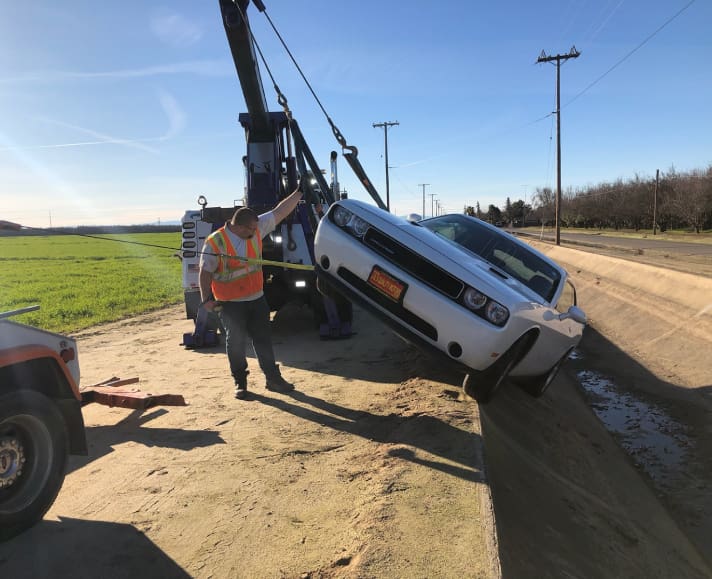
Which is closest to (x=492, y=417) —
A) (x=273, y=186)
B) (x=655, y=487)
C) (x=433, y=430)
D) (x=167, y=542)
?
(x=433, y=430)

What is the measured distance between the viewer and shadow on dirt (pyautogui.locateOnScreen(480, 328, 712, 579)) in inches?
109

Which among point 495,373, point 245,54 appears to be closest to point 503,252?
point 495,373

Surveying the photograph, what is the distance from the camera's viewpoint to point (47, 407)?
2830 millimetres

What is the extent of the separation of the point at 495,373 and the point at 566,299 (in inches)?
72.5

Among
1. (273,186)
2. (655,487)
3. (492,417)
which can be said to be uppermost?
(273,186)

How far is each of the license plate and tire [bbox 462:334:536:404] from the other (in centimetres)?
86

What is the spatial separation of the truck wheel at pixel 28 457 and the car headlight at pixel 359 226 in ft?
8.59

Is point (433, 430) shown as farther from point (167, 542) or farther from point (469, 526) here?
point (167, 542)

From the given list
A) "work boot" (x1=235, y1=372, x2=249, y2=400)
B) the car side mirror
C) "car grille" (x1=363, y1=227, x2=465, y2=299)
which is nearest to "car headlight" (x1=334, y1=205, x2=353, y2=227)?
"car grille" (x1=363, y1=227, x2=465, y2=299)

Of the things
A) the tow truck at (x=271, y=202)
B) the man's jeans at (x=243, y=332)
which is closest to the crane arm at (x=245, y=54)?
the tow truck at (x=271, y=202)

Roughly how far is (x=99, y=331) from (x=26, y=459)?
7762 mm

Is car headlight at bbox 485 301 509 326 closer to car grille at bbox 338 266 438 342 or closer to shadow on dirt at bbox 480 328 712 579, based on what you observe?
car grille at bbox 338 266 438 342

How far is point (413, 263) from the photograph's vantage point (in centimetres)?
405

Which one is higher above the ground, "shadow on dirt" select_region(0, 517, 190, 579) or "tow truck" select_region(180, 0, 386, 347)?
"tow truck" select_region(180, 0, 386, 347)
